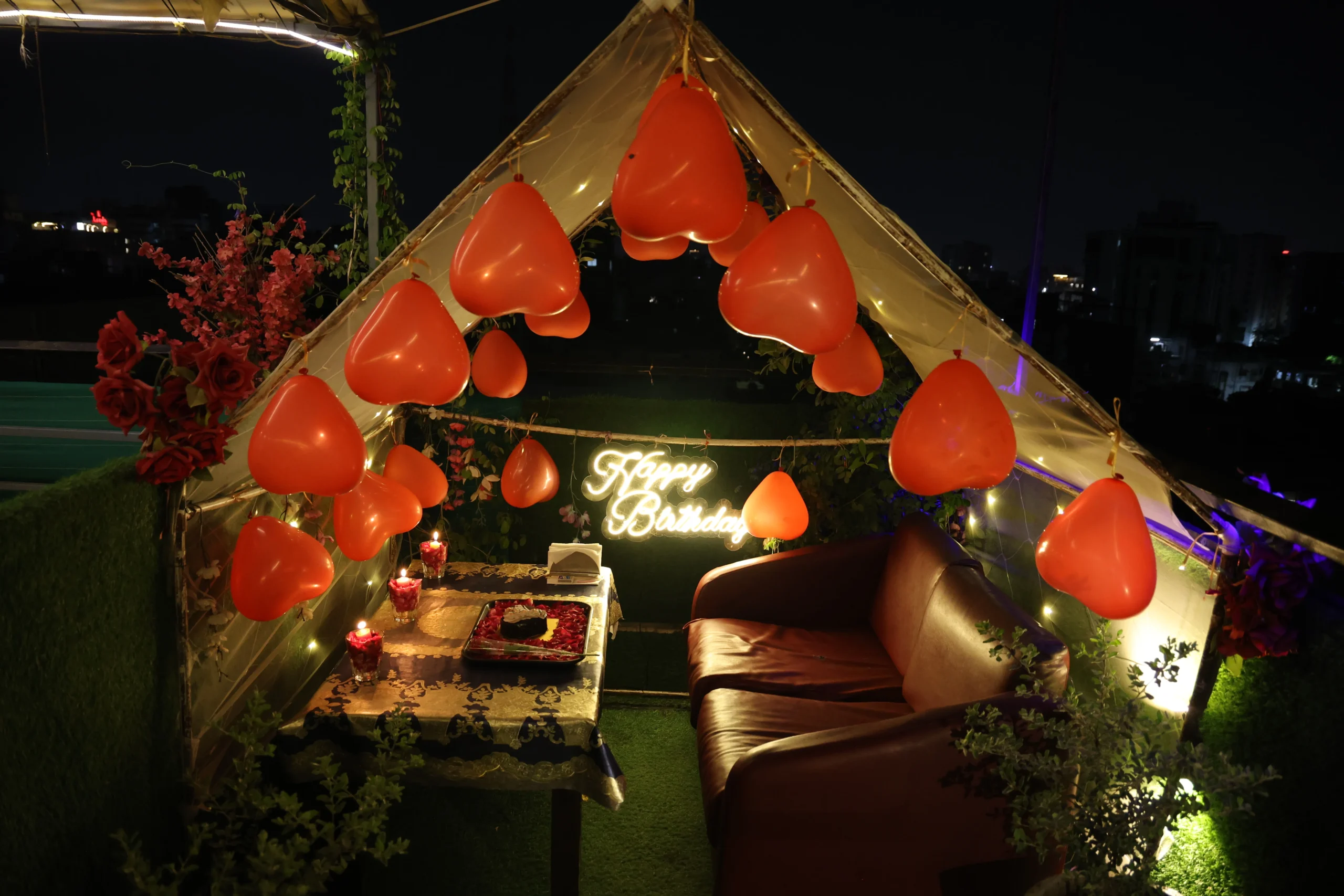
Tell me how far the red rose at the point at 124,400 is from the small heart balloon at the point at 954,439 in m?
1.95

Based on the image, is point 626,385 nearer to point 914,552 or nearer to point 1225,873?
point 914,552

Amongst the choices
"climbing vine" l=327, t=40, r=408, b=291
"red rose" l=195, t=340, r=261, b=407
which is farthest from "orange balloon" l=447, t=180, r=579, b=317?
"climbing vine" l=327, t=40, r=408, b=291

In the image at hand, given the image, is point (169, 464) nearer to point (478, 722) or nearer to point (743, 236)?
point (478, 722)

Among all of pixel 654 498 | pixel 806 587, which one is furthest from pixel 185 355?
pixel 806 587

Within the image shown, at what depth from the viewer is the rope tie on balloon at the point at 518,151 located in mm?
1995

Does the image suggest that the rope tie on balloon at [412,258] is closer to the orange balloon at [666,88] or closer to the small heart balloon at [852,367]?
the orange balloon at [666,88]

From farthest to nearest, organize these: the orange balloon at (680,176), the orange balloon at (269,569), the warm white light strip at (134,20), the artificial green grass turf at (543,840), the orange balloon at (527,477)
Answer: the orange balloon at (527,477) → the warm white light strip at (134,20) → the artificial green grass turf at (543,840) → the orange balloon at (269,569) → the orange balloon at (680,176)

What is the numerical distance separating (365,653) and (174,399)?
4.06 ft

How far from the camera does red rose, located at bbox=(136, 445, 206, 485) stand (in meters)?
1.97

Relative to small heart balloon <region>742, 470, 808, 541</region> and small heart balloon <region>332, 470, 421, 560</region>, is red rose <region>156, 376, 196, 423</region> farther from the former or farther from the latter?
small heart balloon <region>742, 470, 808, 541</region>

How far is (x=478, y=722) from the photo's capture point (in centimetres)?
262

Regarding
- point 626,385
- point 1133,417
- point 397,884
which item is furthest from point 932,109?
point 397,884

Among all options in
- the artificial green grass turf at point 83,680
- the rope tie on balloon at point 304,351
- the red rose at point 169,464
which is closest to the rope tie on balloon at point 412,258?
the rope tie on balloon at point 304,351

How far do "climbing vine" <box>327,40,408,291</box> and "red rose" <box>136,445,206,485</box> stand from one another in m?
1.96
